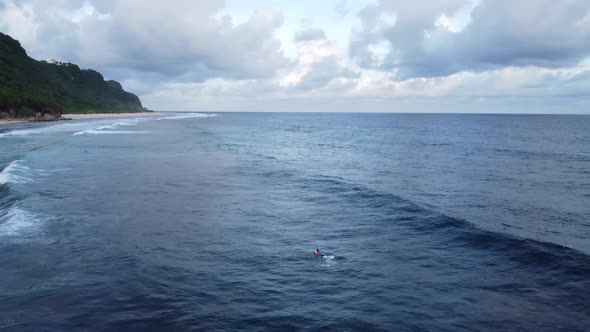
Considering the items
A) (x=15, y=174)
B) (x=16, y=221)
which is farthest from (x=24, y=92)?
(x=16, y=221)

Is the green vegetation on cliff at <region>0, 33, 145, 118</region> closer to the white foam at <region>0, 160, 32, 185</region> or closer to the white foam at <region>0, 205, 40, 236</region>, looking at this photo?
the white foam at <region>0, 160, 32, 185</region>

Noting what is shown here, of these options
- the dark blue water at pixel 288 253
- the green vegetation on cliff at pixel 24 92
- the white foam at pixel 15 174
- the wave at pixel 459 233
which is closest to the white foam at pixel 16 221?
the dark blue water at pixel 288 253

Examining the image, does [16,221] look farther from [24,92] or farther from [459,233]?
[24,92]

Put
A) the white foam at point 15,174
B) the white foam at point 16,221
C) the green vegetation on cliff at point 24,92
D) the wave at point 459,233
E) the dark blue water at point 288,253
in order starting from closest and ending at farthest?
the dark blue water at point 288,253
the wave at point 459,233
the white foam at point 16,221
the white foam at point 15,174
the green vegetation on cliff at point 24,92

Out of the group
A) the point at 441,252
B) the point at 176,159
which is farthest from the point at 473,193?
the point at 176,159

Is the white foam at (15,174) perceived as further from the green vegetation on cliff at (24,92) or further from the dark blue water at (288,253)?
the green vegetation on cliff at (24,92)

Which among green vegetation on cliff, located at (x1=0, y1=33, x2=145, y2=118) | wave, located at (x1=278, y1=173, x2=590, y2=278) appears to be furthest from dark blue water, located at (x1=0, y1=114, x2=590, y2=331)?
green vegetation on cliff, located at (x1=0, y1=33, x2=145, y2=118)
